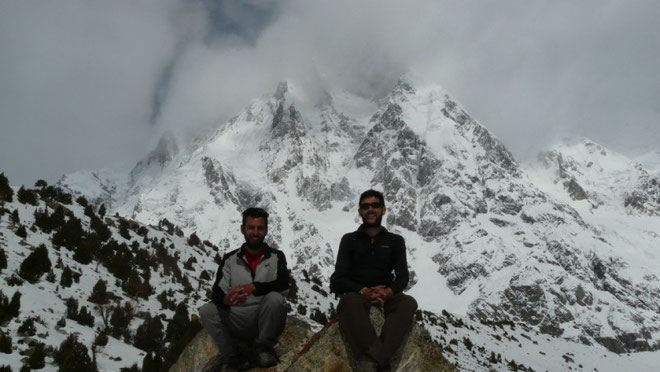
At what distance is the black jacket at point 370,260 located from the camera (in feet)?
22.9

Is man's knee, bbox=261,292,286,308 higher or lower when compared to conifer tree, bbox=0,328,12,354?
higher

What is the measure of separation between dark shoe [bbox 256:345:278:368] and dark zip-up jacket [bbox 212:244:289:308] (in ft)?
2.20

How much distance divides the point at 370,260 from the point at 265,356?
2075 mm

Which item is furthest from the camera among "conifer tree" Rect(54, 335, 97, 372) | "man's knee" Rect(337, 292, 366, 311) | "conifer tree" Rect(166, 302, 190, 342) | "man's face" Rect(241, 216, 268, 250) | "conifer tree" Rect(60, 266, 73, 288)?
"conifer tree" Rect(166, 302, 190, 342)

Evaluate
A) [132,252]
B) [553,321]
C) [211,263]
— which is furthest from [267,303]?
[553,321]

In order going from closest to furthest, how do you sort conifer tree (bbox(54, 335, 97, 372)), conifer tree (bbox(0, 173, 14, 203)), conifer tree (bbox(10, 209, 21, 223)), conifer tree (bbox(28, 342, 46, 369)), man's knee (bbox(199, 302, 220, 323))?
man's knee (bbox(199, 302, 220, 323)) < conifer tree (bbox(28, 342, 46, 369)) < conifer tree (bbox(54, 335, 97, 372)) < conifer tree (bbox(10, 209, 21, 223)) < conifer tree (bbox(0, 173, 14, 203))

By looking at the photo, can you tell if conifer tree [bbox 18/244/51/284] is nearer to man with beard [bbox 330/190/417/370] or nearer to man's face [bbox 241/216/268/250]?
man's face [bbox 241/216/268/250]

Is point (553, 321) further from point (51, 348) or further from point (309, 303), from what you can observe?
point (51, 348)

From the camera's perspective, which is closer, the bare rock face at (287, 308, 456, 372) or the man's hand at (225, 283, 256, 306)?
the bare rock face at (287, 308, 456, 372)

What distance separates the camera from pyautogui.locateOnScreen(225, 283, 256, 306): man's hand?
6.53m

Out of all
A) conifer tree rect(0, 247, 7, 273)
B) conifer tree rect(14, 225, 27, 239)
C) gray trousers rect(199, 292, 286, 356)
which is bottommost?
gray trousers rect(199, 292, 286, 356)

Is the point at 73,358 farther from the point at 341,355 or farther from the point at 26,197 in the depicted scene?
the point at 26,197

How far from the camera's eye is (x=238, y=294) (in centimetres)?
654

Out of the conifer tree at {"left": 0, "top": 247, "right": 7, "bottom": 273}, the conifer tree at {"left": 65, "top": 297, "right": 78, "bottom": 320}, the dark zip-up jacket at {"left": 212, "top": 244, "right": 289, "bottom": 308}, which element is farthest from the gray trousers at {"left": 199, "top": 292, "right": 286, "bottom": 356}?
the conifer tree at {"left": 0, "top": 247, "right": 7, "bottom": 273}
